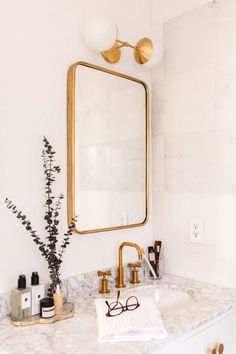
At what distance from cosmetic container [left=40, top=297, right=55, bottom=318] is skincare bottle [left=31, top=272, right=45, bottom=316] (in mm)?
28

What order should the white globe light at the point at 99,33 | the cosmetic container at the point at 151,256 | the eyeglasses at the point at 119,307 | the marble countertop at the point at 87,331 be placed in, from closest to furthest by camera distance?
the marble countertop at the point at 87,331
the eyeglasses at the point at 119,307
the white globe light at the point at 99,33
the cosmetic container at the point at 151,256

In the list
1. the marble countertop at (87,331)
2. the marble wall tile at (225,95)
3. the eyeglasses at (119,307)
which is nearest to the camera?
the marble countertop at (87,331)

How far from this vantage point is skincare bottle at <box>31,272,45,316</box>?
1232 mm

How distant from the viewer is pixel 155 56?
5.60ft

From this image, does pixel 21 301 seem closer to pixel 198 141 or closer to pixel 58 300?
pixel 58 300

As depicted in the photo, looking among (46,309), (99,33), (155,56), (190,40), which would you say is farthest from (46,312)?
(190,40)

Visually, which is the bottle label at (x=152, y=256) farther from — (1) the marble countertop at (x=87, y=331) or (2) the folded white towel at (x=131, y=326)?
(2) the folded white towel at (x=131, y=326)

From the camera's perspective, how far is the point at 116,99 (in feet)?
5.42

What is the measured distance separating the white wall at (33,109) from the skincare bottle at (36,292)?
7 centimetres

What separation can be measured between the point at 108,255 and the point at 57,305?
16.2 inches

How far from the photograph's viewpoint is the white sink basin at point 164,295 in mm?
1510

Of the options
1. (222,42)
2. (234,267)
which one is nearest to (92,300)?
(234,267)

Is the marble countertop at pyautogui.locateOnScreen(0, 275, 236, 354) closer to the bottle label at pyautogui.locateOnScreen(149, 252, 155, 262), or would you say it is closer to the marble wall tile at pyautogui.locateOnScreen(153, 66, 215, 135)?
the bottle label at pyautogui.locateOnScreen(149, 252, 155, 262)

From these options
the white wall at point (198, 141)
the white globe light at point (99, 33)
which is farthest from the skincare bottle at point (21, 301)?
the white globe light at point (99, 33)
